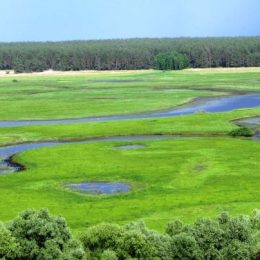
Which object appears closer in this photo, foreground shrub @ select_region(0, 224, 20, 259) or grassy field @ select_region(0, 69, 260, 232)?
foreground shrub @ select_region(0, 224, 20, 259)

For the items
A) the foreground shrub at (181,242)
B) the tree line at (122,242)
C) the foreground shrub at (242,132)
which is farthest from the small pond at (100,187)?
the foreground shrub at (242,132)

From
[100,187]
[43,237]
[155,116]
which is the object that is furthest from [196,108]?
[43,237]

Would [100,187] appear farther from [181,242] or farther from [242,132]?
[242,132]

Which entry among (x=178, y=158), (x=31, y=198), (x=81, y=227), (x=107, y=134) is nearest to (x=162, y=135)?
(x=107, y=134)

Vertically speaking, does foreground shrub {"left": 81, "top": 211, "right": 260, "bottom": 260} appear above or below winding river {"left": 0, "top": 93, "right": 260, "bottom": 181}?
above

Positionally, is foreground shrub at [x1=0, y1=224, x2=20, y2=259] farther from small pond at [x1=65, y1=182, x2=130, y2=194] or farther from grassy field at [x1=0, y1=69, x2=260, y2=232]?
small pond at [x1=65, y1=182, x2=130, y2=194]

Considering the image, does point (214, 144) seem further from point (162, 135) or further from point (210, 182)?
point (210, 182)

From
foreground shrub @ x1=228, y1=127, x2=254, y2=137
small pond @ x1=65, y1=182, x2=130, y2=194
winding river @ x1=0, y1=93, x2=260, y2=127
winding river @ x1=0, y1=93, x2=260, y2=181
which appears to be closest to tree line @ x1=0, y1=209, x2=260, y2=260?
small pond @ x1=65, y1=182, x2=130, y2=194

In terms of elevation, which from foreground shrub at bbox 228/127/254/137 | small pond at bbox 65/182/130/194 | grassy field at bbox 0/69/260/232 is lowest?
small pond at bbox 65/182/130/194
